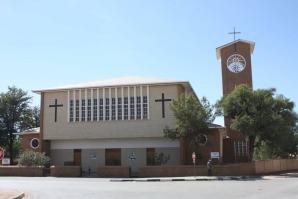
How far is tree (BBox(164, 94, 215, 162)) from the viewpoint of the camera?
4059 cm

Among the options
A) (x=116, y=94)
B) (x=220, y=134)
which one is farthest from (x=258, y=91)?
(x=116, y=94)

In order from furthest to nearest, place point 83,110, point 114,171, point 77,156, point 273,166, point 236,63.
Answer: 1. point 236,63
2. point 77,156
3. point 83,110
4. point 273,166
5. point 114,171

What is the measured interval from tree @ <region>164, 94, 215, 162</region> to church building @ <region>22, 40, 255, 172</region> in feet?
6.75

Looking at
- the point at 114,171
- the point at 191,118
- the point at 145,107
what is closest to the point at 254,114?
the point at 191,118

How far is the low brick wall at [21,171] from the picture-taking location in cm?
4181

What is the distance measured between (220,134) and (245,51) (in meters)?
15.2

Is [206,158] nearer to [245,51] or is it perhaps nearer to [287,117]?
[287,117]

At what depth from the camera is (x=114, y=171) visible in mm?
40406

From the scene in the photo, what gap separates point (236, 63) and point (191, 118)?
18734mm

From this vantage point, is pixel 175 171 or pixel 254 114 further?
pixel 254 114

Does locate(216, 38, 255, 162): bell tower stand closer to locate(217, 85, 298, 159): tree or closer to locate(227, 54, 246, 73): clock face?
locate(227, 54, 246, 73): clock face

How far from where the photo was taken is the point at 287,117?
48.5m

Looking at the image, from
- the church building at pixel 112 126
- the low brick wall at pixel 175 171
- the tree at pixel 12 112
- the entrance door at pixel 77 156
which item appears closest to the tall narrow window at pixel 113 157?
the church building at pixel 112 126

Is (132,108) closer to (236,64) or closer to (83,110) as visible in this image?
(83,110)
